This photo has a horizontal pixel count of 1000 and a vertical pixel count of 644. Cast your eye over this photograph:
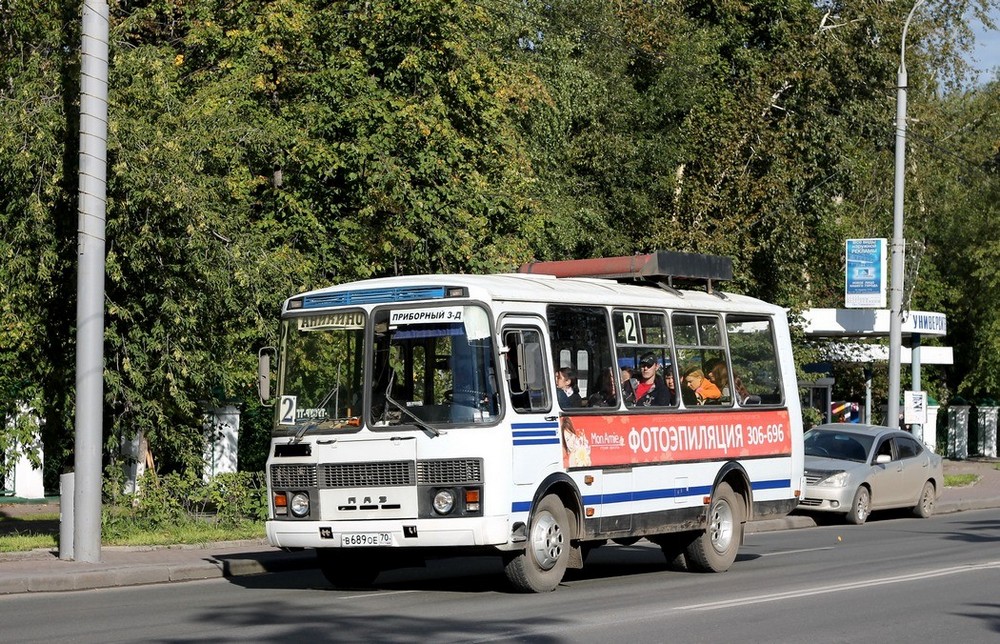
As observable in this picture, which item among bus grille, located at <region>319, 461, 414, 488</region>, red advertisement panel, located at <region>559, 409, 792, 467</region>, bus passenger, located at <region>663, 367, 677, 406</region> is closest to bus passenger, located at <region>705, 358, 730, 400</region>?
red advertisement panel, located at <region>559, 409, 792, 467</region>

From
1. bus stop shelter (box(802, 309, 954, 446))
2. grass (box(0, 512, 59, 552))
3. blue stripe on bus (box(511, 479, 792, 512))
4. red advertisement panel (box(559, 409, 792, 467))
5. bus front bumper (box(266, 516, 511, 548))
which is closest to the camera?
bus front bumper (box(266, 516, 511, 548))

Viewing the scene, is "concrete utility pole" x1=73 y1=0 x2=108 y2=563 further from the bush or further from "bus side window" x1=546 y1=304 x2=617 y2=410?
"bus side window" x1=546 y1=304 x2=617 y2=410

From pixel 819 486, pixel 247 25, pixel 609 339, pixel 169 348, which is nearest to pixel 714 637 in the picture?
pixel 609 339

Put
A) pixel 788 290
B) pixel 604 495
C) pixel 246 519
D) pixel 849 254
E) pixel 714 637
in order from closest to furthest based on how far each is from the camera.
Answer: pixel 714 637, pixel 604 495, pixel 246 519, pixel 849 254, pixel 788 290

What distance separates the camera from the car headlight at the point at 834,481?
966 inches

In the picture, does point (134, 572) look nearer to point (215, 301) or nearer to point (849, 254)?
point (215, 301)

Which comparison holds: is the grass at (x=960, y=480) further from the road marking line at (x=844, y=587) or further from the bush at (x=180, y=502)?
the bush at (x=180, y=502)

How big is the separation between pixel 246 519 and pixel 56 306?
413cm

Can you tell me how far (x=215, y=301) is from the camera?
768 inches

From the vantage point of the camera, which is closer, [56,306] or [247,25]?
[56,306]

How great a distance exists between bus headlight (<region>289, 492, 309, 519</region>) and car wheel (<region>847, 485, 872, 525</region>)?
1372 centimetres

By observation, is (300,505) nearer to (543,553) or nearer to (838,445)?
(543,553)

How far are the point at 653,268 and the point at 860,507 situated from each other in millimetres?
10510

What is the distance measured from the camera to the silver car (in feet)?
80.7
